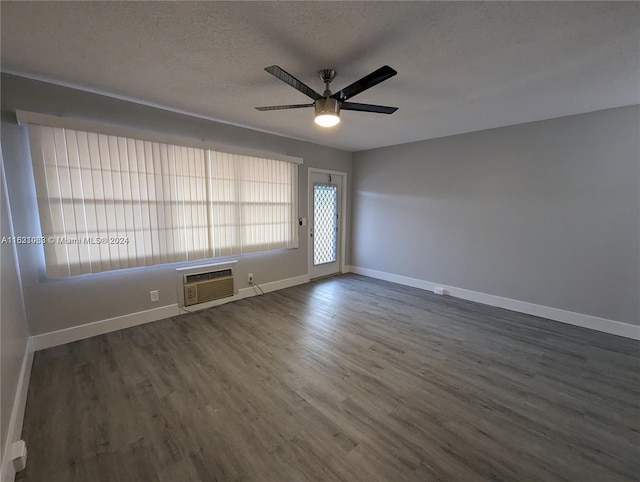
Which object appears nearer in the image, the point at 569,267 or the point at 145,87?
the point at 145,87

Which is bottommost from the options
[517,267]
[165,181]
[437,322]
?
[437,322]

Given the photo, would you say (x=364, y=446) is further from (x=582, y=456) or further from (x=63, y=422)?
(x=63, y=422)

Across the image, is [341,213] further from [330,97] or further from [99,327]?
[99,327]

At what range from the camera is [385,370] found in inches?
92.4

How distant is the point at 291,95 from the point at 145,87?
1409 mm

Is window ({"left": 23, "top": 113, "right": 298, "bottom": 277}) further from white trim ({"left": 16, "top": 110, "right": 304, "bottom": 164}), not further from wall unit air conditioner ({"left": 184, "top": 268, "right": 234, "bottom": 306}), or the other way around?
wall unit air conditioner ({"left": 184, "top": 268, "right": 234, "bottom": 306})

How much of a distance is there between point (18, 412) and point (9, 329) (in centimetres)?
53

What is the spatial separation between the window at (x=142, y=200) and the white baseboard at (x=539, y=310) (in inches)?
108

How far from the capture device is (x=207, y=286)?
3.63 m

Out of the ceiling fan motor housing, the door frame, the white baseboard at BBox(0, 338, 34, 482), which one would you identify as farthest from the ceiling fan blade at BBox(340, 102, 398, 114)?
the white baseboard at BBox(0, 338, 34, 482)

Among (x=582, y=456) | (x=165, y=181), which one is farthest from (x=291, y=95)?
(x=582, y=456)

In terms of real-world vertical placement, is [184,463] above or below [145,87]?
below

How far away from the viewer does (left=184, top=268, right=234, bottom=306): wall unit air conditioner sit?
3.49 meters

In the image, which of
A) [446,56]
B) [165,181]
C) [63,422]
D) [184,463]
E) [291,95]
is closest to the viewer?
[184,463]
